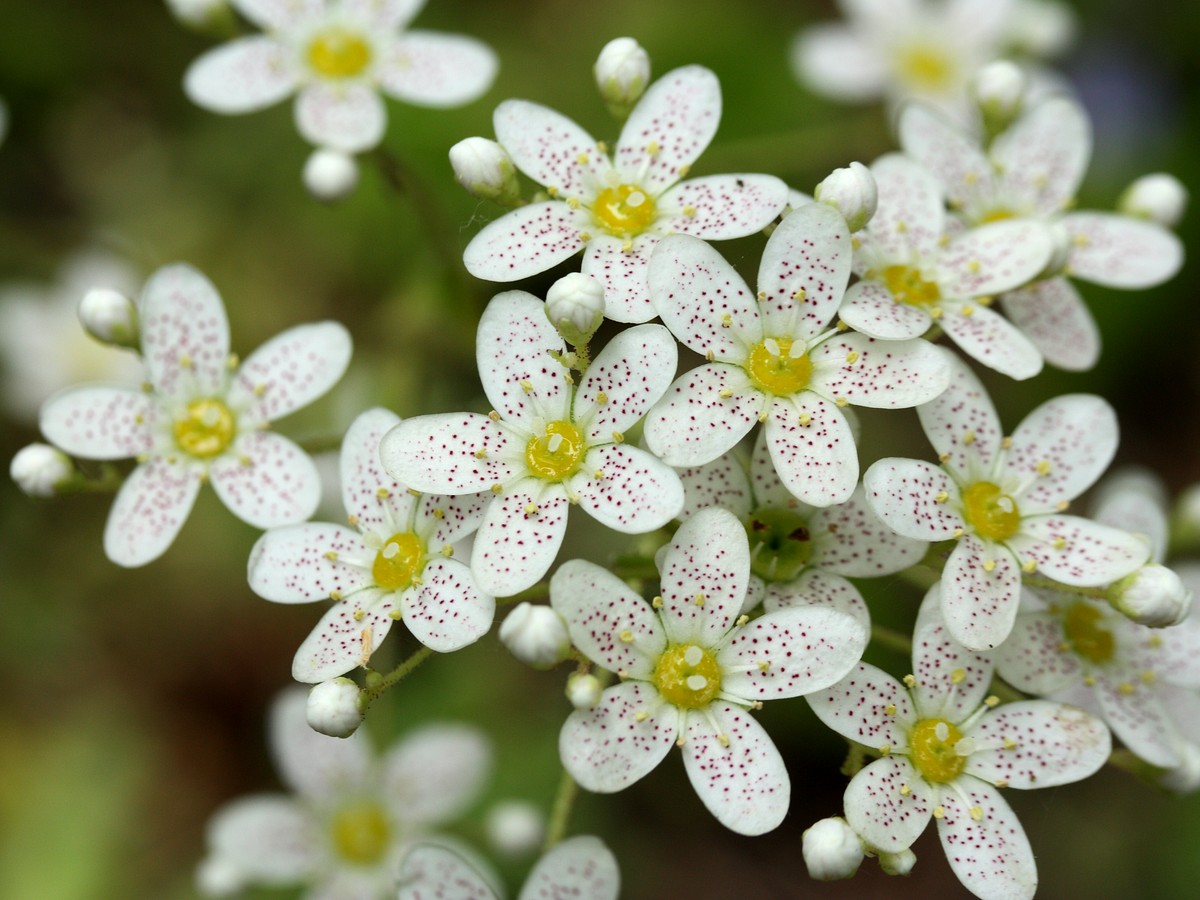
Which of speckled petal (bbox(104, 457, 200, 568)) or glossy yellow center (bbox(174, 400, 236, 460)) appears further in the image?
glossy yellow center (bbox(174, 400, 236, 460))

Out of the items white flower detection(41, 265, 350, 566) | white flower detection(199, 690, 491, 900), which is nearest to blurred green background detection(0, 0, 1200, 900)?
white flower detection(199, 690, 491, 900)

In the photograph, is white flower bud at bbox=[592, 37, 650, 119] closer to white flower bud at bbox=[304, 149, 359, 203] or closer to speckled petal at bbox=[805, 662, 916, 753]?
white flower bud at bbox=[304, 149, 359, 203]

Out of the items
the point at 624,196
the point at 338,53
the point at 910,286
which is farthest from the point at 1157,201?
the point at 338,53

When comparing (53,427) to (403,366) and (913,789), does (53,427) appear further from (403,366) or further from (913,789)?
(913,789)

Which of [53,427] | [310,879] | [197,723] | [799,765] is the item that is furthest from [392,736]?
[53,427]

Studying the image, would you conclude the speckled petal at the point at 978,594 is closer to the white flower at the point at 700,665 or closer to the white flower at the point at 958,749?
the white flower at the point at 958,749

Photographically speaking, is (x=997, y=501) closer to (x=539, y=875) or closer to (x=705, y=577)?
(x=705, y=577)
